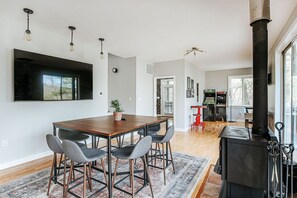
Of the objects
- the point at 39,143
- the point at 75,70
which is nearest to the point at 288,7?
the point at 75,70

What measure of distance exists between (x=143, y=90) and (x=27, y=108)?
3460 mm

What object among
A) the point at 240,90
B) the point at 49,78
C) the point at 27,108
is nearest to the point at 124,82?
the point at 49,78

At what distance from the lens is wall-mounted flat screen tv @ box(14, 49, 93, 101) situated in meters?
3.00

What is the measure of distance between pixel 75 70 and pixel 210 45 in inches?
130

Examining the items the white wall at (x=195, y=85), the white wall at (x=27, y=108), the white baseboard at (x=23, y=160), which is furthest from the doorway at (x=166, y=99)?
the white baseboard at (x=23, y=160)

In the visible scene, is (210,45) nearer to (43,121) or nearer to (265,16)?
(265,16)

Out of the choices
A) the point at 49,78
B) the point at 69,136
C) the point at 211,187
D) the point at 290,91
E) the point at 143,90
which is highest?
the point at 49,78

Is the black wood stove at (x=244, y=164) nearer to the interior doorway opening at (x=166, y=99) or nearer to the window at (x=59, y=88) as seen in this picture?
the window at (x=59, y=88)

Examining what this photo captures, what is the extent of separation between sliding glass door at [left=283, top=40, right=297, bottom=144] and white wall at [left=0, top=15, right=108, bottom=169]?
4363mm

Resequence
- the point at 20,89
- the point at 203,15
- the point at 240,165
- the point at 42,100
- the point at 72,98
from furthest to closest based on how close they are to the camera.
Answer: the point at 72,98, the point at 42,100, the point at 20,89, the point at 203,15, the point at 240,165

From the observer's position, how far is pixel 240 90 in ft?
26.9

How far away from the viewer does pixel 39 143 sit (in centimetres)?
334

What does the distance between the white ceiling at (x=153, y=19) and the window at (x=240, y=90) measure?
171 inches

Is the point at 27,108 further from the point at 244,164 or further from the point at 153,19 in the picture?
the point at 244,164
